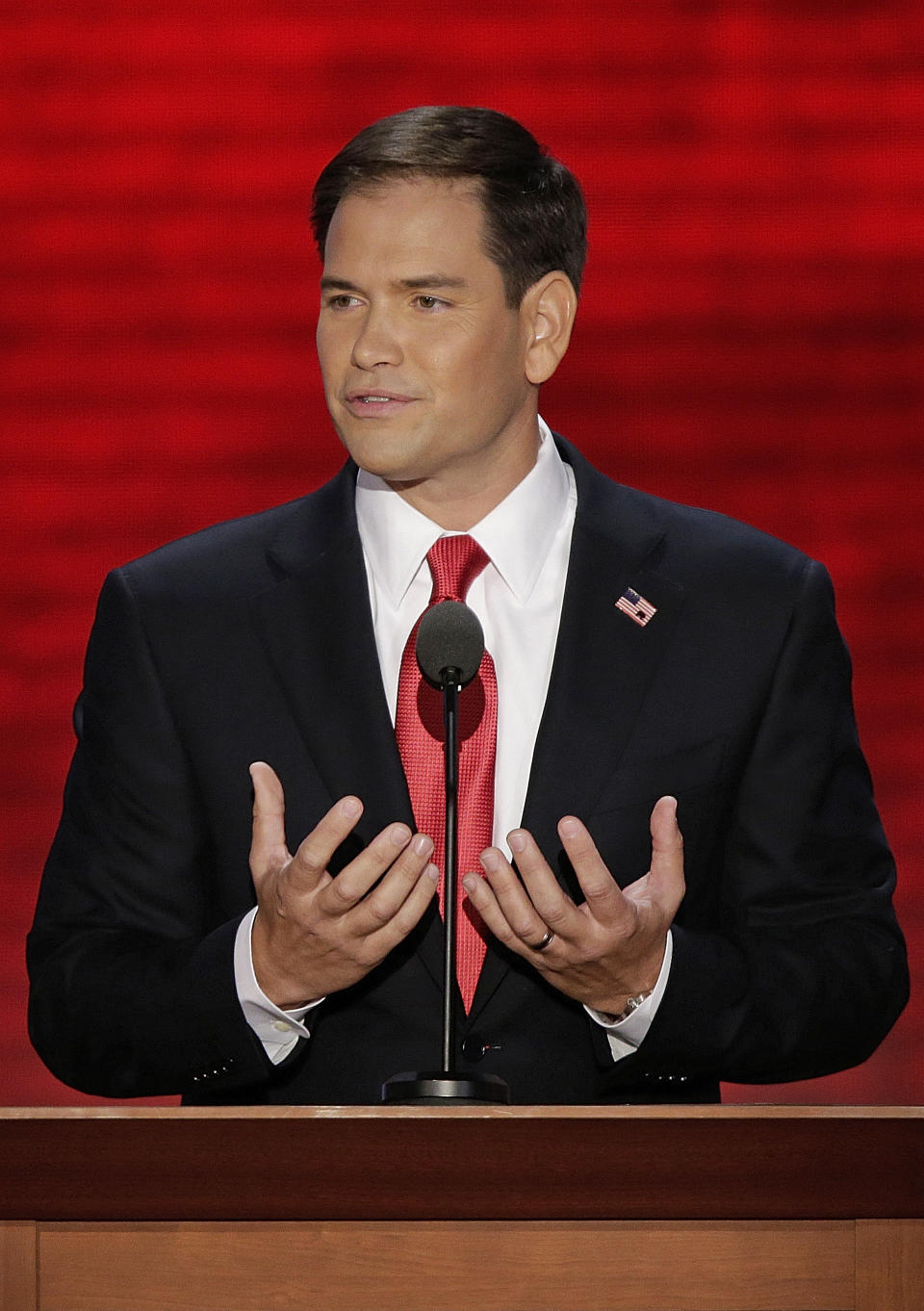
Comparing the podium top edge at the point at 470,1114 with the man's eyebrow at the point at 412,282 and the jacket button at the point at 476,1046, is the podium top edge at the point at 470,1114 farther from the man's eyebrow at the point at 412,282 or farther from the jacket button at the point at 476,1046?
the man's eyebrow at the point at 412,282

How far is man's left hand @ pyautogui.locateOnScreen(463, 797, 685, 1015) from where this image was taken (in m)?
1.54

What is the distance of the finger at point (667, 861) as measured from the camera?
5.35 ft

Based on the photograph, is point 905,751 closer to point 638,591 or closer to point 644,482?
point 644,482

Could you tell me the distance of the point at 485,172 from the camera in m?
2.00

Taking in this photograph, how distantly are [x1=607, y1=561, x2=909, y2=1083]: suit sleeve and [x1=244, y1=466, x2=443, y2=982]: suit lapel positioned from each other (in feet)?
1.01

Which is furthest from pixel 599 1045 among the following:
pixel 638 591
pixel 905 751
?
pixel 905 751

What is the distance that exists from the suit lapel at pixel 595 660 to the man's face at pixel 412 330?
174mm

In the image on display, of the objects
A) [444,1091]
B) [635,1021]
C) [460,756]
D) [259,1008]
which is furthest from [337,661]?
[444,1091]

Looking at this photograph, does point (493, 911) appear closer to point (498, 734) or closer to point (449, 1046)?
point (449, 1046)

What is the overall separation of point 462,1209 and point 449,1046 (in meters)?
0.36

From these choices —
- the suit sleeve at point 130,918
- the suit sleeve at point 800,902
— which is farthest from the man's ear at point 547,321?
the suit sleeve at point 130,918

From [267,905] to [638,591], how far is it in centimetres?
60

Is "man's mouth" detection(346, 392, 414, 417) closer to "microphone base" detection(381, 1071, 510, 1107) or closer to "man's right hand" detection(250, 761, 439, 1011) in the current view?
"man's right hand" detection(250, 761, 439, 1011)

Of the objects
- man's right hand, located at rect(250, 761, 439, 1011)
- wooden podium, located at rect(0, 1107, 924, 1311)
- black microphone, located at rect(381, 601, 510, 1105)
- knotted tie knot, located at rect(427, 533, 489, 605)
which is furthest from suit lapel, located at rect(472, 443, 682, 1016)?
wooden podium, located at rect(0, 1107, 924, 1311)
